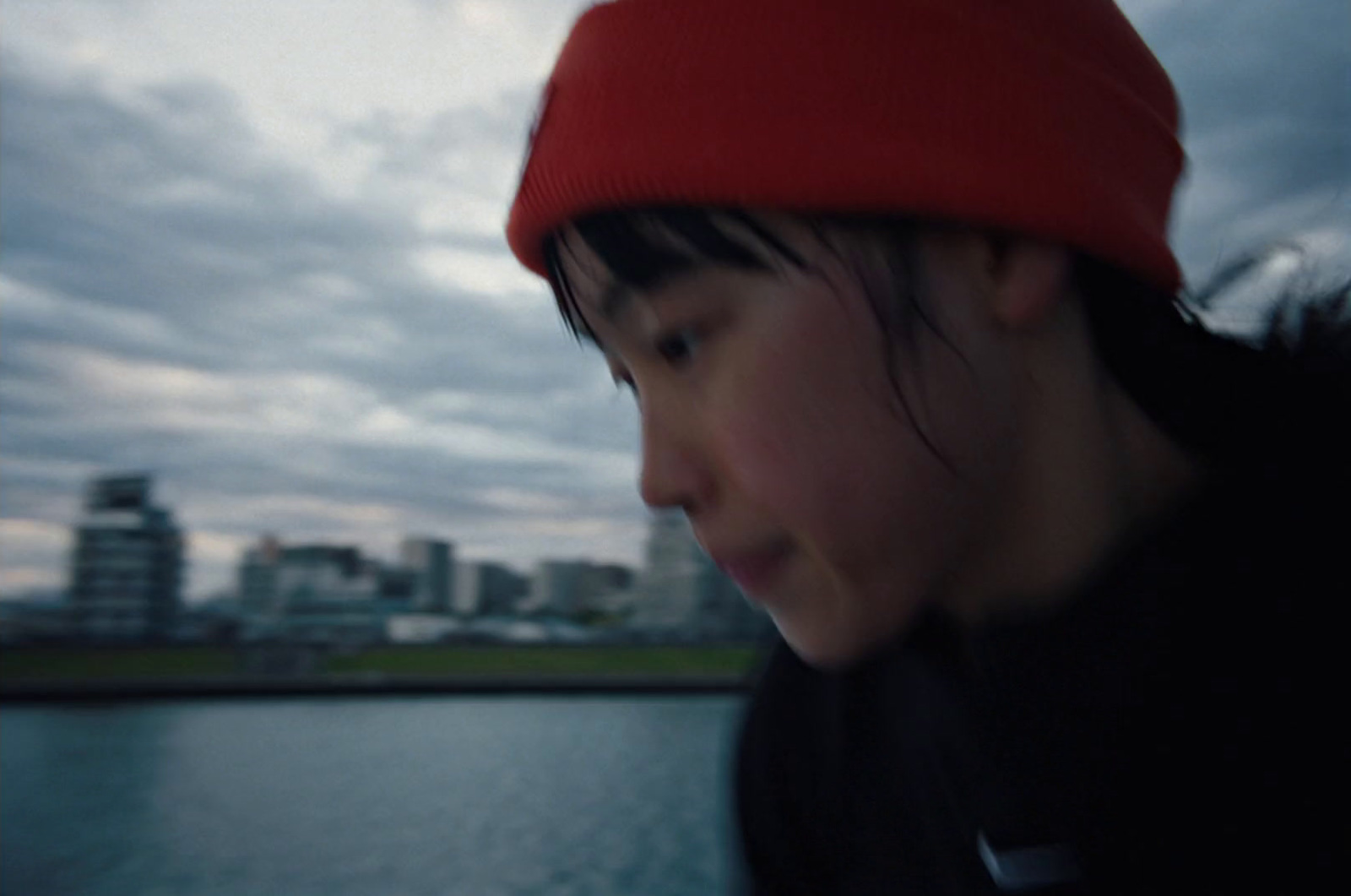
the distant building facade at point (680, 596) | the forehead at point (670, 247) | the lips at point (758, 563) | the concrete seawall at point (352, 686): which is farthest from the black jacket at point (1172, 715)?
the concrete seawall at point (352, 686)

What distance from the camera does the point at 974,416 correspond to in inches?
17.4

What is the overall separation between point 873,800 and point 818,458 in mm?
298

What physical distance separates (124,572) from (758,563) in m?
10.7

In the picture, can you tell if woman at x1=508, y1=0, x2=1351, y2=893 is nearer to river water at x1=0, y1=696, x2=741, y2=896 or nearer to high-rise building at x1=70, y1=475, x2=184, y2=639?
river water at x1=0, y1=696, x2=741, y2=896

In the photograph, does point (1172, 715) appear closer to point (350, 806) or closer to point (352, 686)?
point (350, 806)

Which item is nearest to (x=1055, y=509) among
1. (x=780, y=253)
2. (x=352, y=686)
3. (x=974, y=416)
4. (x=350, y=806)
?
(x=974, y=416)

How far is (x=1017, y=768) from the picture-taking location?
45 cm

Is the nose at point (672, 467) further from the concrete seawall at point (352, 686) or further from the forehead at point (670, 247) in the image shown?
the concrete seawall at point (352, 686)

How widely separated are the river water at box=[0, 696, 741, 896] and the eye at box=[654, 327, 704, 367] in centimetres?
36

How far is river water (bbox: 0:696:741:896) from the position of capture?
2.64m

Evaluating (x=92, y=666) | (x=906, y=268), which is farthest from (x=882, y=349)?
(x=92, y=666)

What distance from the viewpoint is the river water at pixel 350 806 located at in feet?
8.68

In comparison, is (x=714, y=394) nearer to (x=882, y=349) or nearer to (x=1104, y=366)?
(x=882, y=349)

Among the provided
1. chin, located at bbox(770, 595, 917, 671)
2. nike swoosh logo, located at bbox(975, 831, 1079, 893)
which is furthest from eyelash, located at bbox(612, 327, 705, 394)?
nike swoosh logo, located at bbox(975, 831, 1079, 893)
